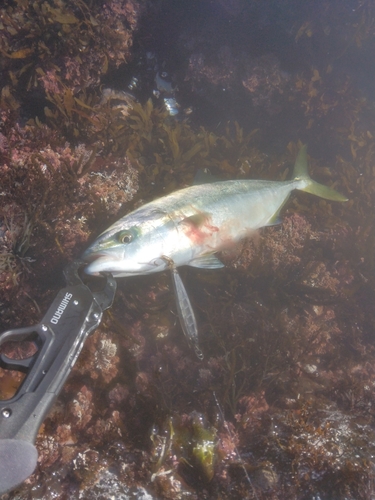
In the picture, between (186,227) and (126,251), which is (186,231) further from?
(126,251)

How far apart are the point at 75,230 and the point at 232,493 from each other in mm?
3045

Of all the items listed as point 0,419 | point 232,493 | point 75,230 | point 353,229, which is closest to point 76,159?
point 75,230

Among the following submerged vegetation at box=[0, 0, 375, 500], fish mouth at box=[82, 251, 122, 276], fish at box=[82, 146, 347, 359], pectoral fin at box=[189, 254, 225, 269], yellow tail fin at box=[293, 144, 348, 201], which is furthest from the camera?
yellow tail fin at box=[293, 144, 348, 201]

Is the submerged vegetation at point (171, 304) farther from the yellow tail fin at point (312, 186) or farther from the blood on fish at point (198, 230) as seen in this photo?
the blood on fish at point (198, 230)

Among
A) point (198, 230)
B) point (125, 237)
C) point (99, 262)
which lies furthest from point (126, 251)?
→ point (198, 230)

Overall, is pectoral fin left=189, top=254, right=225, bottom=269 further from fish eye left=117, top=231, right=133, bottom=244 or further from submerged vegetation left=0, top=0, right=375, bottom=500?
fish eye left=117, top=231, right=133, bottom=244

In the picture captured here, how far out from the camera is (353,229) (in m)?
5.25

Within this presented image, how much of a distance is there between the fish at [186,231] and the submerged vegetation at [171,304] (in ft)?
1.98

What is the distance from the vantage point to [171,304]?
3.74m

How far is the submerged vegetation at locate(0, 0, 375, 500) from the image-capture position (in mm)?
2338

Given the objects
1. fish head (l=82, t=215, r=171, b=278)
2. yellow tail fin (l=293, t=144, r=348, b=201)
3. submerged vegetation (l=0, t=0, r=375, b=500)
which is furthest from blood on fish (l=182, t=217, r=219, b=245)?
yellow tail fin (l=293, t=144, r=348, b=201)

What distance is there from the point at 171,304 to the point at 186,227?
1162 millimetres

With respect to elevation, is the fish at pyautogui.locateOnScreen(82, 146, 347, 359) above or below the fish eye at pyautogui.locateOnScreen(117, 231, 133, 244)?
below

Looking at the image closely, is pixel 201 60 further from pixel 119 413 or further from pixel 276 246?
pixel 119 413
